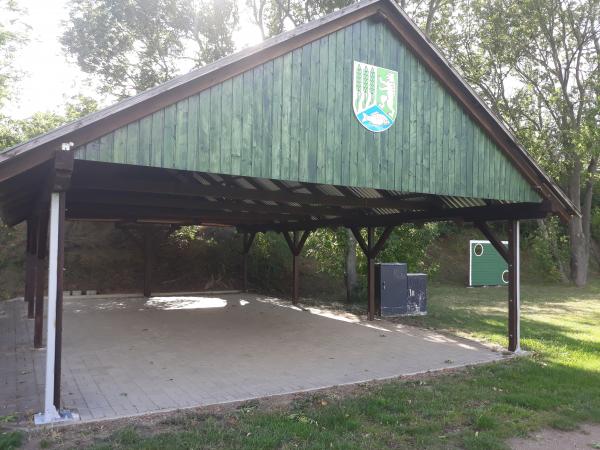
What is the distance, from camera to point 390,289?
12500 mm

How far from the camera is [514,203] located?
338 inches

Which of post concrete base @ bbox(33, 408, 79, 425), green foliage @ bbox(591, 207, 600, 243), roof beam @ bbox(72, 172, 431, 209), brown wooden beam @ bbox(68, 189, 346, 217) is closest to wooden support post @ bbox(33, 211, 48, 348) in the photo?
brown wooden beam @ bbox(68, 189, 346, 217)

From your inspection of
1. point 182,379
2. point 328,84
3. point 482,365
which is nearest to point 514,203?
point 482,365

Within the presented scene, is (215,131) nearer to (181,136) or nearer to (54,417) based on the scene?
(181,136)

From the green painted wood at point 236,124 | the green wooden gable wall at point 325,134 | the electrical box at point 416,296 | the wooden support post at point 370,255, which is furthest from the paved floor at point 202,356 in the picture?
the green painted wood at point 236,124

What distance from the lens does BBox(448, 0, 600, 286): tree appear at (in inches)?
822

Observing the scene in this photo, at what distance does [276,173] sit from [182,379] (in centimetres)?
291

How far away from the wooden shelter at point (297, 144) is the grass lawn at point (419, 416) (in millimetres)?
1162

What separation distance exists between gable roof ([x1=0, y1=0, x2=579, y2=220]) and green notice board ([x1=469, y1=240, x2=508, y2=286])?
43.5ft

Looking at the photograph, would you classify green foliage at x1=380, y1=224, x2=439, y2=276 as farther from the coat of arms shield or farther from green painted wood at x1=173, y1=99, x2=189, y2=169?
green painted wood at x1=173, y1=99, x2=189, y2=169

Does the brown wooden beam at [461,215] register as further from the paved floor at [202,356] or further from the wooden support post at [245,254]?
the wooden support post at [245,254]

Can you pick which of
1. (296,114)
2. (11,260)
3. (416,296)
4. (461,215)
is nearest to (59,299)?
(296,114)

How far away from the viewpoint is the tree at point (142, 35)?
20.2 metres

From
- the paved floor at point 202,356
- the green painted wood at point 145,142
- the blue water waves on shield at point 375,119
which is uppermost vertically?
the blue water waves on shield at point 375,119
